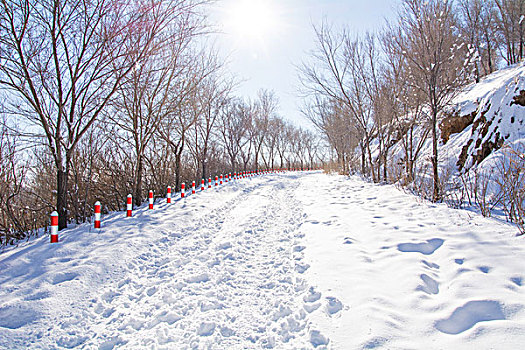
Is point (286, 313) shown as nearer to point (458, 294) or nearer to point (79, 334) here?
point (458, 294)

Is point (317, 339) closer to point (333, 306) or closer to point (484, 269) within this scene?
point (333, 306)

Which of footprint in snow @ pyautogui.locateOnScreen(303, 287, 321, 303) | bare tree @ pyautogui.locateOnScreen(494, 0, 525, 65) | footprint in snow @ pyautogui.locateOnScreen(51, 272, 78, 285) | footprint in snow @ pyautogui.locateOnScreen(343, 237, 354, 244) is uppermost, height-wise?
bare tree @ pyautogui.locateOnScreen(494, 0, 525, 65)

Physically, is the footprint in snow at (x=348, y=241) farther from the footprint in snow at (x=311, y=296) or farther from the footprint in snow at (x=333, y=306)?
the footprint in snow at (x=333, y=306)

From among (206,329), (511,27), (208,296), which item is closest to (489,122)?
(208,296)

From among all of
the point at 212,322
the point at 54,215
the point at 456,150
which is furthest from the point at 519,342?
the point at 456,150

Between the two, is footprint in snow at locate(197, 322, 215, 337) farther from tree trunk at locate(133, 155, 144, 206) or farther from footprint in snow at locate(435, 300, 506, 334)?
tree trunk at locate(133, 155, 144, 206)

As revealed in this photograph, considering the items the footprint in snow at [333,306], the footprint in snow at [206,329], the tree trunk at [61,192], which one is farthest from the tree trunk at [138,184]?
the footprint in snow at [333,306]

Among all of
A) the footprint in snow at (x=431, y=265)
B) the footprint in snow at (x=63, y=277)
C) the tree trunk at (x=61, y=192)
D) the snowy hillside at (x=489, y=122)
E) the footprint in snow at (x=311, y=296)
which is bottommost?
the footprint in snow at (x=311, y=296)

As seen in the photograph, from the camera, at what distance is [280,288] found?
359 cm

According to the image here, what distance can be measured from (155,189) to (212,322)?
12.1m

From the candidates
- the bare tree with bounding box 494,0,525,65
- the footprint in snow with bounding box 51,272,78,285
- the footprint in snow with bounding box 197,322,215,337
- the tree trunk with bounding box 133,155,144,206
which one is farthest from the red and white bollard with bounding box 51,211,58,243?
the bare tree with bounding box 494,0,525,65

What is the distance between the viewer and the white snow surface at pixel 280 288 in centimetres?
257

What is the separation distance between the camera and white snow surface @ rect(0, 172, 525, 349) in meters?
2.57

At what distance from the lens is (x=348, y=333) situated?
8.41ft
